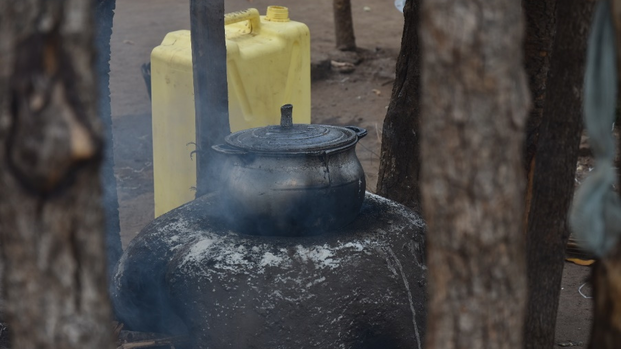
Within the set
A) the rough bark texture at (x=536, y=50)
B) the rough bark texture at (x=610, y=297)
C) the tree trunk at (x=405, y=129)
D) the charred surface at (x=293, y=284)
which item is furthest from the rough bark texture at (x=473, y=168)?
the tree trunk at (x=405, y=129)

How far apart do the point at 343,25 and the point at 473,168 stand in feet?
30.9

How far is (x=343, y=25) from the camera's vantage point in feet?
35.4

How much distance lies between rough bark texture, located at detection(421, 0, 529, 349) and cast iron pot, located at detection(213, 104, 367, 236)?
155cm

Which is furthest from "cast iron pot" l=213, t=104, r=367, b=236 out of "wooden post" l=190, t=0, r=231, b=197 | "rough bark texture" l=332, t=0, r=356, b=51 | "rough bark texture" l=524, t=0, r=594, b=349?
"rough bark texture" l=332, t=0, r=356, b=51

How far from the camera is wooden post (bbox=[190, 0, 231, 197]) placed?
14.2 ft

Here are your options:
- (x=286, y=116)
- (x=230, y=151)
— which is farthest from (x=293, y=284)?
(x=286, y=116)

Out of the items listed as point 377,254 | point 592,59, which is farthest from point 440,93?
point 377,254

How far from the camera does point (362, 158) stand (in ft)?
25.4

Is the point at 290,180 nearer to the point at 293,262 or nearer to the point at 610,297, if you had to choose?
the point at 293,262

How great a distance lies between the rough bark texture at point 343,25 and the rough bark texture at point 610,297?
9.20 m

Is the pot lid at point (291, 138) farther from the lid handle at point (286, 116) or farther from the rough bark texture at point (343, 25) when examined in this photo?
the rough bark texture at point (343, 25)

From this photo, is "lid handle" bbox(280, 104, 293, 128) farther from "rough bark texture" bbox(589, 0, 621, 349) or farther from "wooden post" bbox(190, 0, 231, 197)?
"rough bark texture" bbox(589, 0, 621, 349)

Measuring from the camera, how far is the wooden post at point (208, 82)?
4.34 m

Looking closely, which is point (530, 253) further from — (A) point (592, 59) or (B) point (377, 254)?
(A) point (592, 59)
